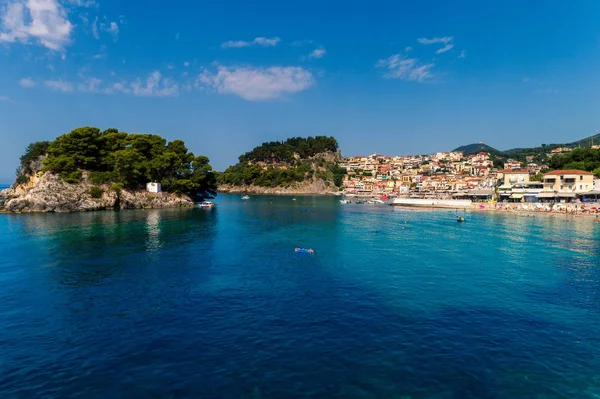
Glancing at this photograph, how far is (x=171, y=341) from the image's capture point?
48.8 feet

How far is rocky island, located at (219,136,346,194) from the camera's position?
15800 centimetres

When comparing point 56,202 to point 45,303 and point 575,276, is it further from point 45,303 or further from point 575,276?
point 575,276

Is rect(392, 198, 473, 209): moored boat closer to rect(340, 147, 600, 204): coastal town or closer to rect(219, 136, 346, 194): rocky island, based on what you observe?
rect(340, 147, 600, 204): coastal town

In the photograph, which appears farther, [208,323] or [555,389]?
[208,323]

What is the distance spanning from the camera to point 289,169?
160 m

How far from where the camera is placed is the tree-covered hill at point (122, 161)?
6919 cm

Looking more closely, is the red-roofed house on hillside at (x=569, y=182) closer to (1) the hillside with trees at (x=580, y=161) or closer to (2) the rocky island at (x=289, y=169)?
(1) the hillside with trees at (x=580, y=161)

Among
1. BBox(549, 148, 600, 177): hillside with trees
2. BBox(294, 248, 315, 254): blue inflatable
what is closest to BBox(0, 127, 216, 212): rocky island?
BBox(294, 248, 315, 254): blue inflatable

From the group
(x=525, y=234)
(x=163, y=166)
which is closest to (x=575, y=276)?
(x=525, y=234)

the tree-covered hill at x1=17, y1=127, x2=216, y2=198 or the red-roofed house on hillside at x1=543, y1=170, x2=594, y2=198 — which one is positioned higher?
the tree-covered hill at x1=17, y1=127, x2=216, y2=198

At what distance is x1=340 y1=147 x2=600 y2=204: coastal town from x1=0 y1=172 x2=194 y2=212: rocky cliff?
7558 cm

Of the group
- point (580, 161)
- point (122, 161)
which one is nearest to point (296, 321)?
point (122, 161)

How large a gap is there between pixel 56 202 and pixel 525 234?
71.0m

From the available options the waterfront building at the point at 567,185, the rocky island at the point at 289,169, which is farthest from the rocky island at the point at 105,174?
the waterfront building at the point at 567,185
